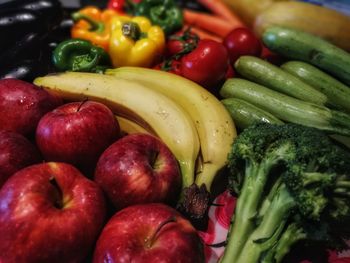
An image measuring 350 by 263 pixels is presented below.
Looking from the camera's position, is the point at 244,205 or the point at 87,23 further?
the point at 87,23

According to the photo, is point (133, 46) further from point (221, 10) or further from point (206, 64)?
point (221, 10)

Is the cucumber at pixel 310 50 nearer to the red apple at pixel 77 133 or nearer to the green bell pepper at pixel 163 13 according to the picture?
the green bell pepper at pixel 163 13

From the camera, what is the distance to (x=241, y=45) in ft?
3.99

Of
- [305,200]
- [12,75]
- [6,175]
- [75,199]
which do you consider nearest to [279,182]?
[305,200]

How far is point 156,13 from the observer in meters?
1.46

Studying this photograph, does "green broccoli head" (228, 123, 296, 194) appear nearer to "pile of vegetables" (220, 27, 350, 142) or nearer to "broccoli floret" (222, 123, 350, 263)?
"broccoli floret" (222, 123, 350, 263)

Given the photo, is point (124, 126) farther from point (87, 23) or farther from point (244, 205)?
point (87, 23)

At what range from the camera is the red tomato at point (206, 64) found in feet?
3.45

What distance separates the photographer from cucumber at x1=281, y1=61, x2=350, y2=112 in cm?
103

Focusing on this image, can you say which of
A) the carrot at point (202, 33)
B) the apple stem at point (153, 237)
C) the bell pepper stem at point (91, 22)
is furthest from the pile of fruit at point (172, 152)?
the carrot at point (202, 33)

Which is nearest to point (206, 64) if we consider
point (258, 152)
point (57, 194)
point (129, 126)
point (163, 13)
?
point (129, 126)

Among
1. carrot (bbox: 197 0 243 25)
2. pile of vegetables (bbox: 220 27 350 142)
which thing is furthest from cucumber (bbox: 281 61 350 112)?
carrot (bbox: 197 0 243 25)

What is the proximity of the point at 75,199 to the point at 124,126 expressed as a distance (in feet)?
1.15

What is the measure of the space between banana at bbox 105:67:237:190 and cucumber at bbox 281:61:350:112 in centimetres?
31
